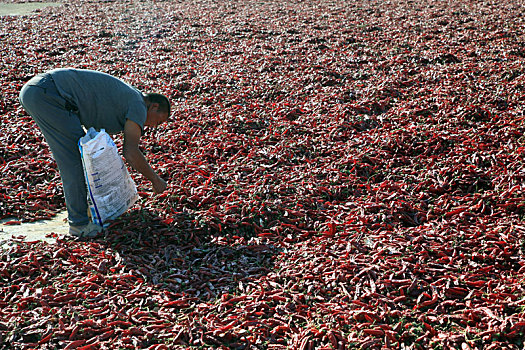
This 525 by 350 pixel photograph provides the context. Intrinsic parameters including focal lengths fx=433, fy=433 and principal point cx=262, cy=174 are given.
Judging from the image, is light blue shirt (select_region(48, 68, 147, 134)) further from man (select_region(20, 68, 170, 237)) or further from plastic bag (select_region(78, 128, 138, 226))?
plastic bag (select_region(78, 128, 138, 226))

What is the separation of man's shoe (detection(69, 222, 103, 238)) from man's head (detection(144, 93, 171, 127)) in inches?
55.3

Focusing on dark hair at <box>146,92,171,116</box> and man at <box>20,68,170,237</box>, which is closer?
man at <box>20,68,170,237</box>

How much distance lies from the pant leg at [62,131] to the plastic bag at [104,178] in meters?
0.14

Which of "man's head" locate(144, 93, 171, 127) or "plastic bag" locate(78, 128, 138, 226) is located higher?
"man's head" locate(144, 93, 171, 127)

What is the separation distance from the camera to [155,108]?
497 centimetres

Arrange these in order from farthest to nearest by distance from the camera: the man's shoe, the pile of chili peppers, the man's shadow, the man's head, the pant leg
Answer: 1. the man's shoe
2. the man's head
3. the pant leg
4. the man's shadow
5. the pile of chili peppers

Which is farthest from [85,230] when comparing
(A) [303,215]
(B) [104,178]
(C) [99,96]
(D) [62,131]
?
(A) [303,215]

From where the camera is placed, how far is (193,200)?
5.88 meters

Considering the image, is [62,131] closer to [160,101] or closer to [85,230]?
[160,101]

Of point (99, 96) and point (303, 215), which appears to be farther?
point (303, 215)

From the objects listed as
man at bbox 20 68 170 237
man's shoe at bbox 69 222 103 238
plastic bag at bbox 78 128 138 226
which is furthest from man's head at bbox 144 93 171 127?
man's shoe at bbox 69 222 103 238

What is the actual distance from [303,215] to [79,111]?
2928mm

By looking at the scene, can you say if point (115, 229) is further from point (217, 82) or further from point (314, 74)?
point (314, 74)

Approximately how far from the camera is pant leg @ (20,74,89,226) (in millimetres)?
4582
